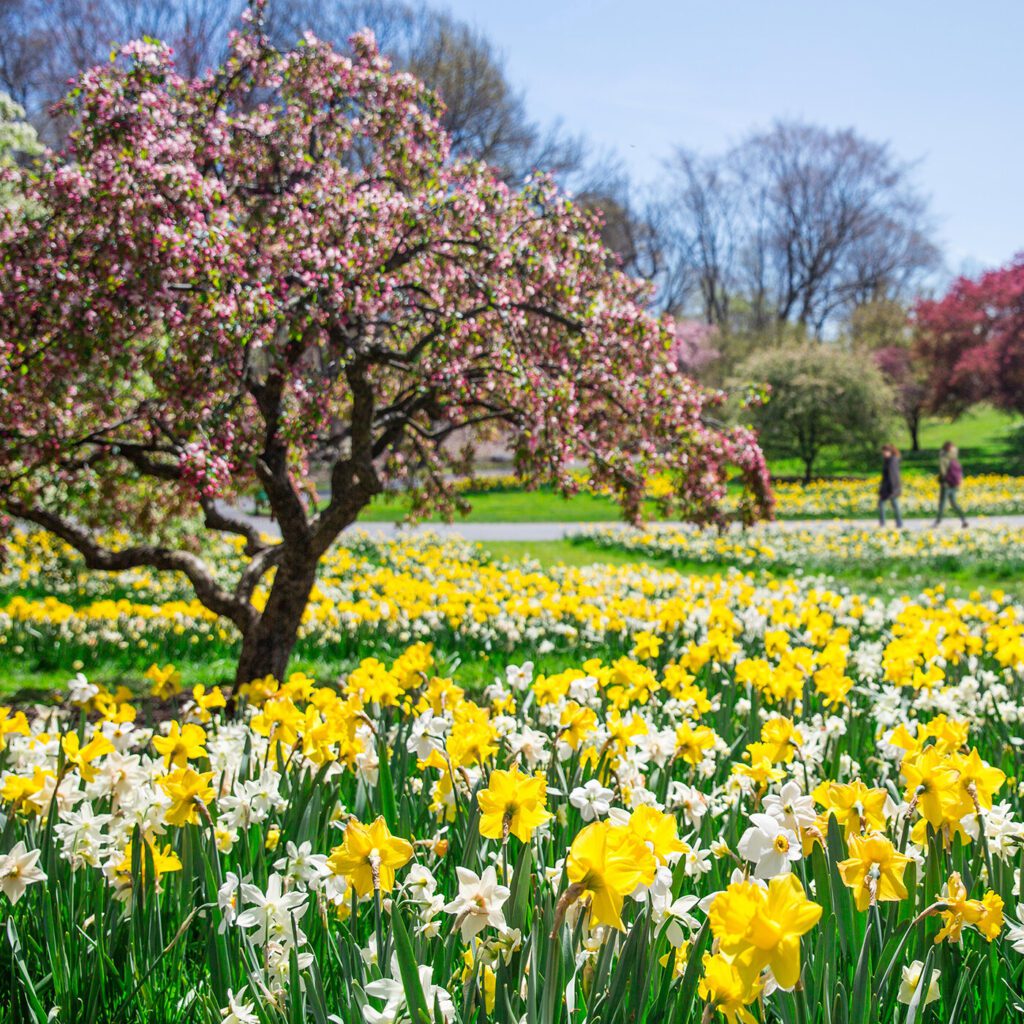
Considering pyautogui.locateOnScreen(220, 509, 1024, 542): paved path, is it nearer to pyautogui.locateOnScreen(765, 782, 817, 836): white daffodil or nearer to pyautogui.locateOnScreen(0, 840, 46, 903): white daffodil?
pyautogui.locateOnScreen(0, 840, 46, 903): white daffodil

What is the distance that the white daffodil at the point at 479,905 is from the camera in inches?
56.1

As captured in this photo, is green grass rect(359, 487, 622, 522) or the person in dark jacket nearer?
the person in dark jacket

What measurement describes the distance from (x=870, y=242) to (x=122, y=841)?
1804 inches

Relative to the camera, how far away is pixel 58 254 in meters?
4.07

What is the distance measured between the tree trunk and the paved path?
9220 mm

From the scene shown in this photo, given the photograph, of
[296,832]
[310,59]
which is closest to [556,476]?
[296,832]

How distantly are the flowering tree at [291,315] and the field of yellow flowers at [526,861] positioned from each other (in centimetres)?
135

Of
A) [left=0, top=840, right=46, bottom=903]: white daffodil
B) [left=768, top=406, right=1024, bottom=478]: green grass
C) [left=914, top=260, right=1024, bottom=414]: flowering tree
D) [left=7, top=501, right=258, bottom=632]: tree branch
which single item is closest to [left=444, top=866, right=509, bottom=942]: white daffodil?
[left=0, top=840, right=46, bottom=903]: white daffodil

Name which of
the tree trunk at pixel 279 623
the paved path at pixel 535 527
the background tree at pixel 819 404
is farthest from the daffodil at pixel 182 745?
the background tree at pixel 819 404

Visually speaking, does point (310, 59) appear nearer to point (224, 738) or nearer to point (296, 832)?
point (224, 738)

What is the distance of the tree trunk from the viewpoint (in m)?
5.04

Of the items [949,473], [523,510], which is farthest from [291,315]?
[523,510]

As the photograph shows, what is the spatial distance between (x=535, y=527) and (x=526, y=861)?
52.1ft

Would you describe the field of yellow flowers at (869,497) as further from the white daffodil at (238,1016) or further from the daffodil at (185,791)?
the white daffodil at (238,1016)
